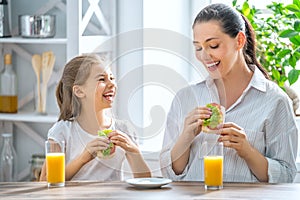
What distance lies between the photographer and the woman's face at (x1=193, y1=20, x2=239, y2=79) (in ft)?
8.79

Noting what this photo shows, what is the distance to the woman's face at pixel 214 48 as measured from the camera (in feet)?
8.79

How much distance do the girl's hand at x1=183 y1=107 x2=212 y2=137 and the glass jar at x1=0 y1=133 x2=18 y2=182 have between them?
139 cm

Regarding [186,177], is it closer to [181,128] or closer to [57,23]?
[181,128]

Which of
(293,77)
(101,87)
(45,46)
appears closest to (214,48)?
(101,87)

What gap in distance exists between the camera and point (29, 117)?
362 centimetres

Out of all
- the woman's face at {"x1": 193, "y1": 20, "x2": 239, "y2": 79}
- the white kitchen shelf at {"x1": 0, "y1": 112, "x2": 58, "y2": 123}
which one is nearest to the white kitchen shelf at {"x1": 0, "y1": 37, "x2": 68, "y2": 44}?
the white kitchen shelf at {"x1": 0, "y1": 112, "x2": 58, "y2": 123}

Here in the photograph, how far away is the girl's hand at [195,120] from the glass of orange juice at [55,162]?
438mm

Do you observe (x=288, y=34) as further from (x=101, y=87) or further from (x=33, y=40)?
(x=33, y=40)

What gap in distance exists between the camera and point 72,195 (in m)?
2.32

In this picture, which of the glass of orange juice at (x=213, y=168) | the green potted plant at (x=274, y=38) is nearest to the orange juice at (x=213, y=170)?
the glass of orange juice at (x=213, y=168)

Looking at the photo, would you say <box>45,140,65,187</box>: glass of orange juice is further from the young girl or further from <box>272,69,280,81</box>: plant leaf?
<box>272,69,280,81</box>: plant leaf

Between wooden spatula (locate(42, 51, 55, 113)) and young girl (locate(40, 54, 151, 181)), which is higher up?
wooden spatula (locate(42, 51, 55, 113))

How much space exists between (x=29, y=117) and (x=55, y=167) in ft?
4.01

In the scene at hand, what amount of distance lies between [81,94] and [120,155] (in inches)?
10.8
